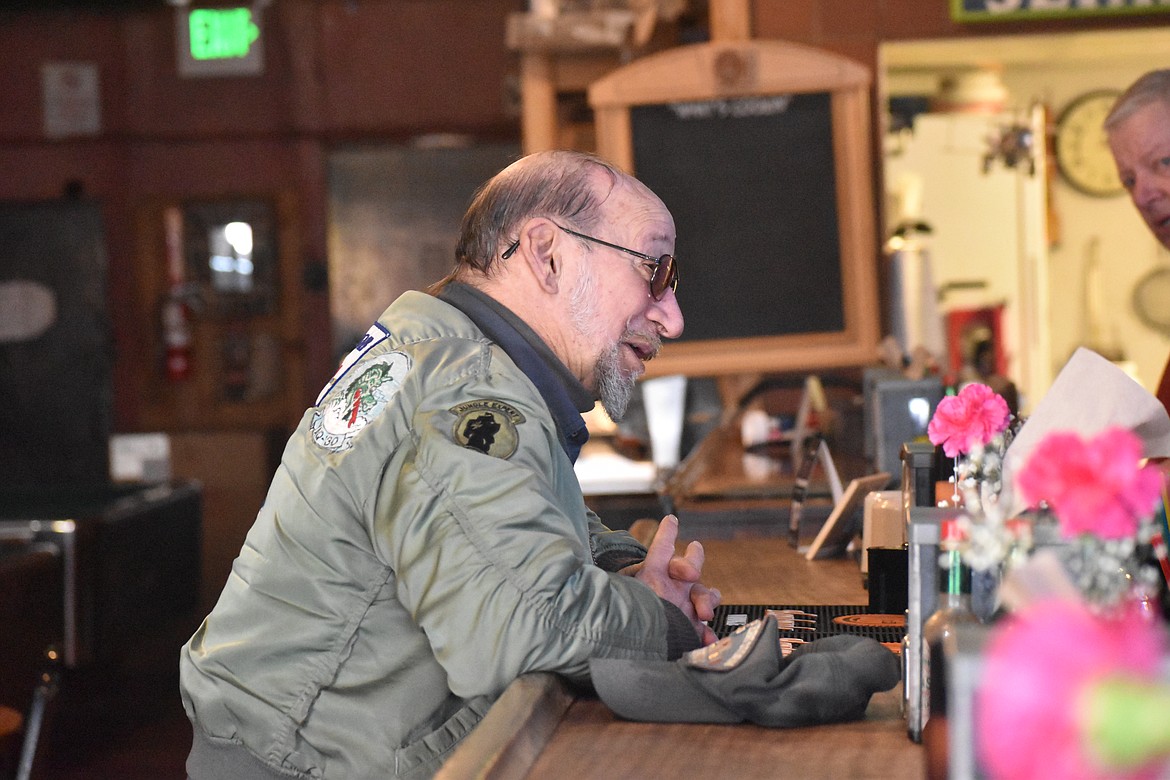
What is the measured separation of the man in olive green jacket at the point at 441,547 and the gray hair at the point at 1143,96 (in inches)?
52.7

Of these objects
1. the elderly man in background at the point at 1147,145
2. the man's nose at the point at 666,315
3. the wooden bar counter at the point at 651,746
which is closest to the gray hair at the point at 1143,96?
the elderly man in background at the point at 1147,145

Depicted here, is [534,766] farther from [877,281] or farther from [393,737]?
[877,281]

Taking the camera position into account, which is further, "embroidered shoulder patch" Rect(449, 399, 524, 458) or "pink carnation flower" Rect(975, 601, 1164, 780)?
"embroidered shoulder patch" Rect(449, 399, 524, 458)

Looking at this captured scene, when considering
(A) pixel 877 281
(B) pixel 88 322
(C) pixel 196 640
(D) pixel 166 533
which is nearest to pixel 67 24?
(B) pixel 88 322

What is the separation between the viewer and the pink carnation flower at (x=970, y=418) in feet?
4.59

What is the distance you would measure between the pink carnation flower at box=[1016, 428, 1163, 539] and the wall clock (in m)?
8.07

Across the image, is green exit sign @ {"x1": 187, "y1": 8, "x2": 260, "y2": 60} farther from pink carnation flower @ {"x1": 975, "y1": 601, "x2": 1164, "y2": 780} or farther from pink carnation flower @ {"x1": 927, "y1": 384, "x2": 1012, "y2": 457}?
pink carnation flower @ {"x1": 975, "y1": 601, "x2": 1164, "y2": 780}

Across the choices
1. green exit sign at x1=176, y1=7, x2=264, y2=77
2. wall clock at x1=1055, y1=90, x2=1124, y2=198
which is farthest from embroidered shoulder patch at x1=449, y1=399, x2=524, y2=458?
wall clock at x1=1055, y1=90, x2=1124, y2=198

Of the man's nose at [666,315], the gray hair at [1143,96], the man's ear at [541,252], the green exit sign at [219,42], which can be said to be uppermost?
the green exit sign at [219,42]

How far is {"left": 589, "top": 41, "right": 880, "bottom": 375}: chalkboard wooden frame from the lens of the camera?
3979 millimetres

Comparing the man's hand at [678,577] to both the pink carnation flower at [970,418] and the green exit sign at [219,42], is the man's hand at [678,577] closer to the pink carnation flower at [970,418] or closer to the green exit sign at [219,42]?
the pink carnation flower at [970,418]

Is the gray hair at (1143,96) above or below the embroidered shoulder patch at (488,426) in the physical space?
above

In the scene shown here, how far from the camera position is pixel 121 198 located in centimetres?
736

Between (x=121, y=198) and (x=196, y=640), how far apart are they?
6.34m
